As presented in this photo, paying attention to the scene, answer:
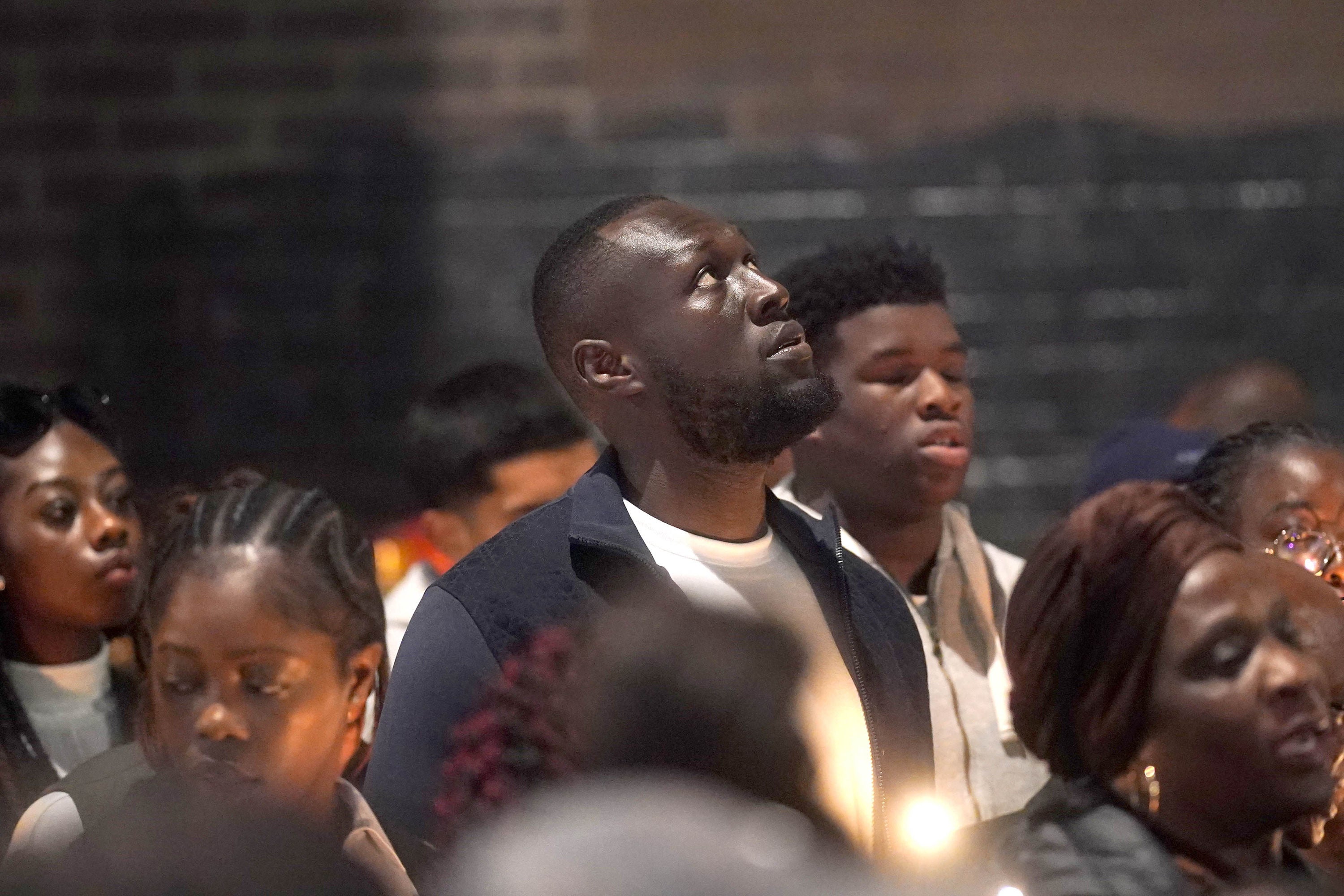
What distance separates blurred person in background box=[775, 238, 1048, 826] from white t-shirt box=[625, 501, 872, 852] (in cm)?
68

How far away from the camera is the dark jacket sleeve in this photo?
2.61m

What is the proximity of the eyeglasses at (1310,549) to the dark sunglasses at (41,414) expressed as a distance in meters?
2.29

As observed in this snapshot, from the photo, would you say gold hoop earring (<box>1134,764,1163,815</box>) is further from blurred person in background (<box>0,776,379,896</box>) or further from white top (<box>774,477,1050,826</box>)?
blurred person in background (<box>0,776,379,896</box>)

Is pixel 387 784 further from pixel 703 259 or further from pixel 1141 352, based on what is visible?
pixel 1141 352

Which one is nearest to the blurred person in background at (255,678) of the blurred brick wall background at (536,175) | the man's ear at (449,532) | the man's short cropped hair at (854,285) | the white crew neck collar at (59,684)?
the white crew neck collar at (59,684)

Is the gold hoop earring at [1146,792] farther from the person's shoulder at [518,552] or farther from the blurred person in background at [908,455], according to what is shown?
the blurred person in background at [908,455]

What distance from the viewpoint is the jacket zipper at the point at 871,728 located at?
8.98ft

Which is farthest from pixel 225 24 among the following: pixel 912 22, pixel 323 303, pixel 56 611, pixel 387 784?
pixel 387 784

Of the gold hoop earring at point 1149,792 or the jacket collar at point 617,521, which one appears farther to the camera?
the jacket collar at point 617,521

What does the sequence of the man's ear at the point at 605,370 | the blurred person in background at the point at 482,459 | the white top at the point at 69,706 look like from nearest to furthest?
the man's ear at the point at 605,370 → the white top at the point at 69,706 → the blurred person in background at the point at 482,459

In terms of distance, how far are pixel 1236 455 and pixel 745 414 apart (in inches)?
46.0

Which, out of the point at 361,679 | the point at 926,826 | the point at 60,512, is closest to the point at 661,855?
the point at 926,826

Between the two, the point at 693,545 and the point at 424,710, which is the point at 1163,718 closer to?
the point at 693,545

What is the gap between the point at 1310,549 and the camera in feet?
10.8
